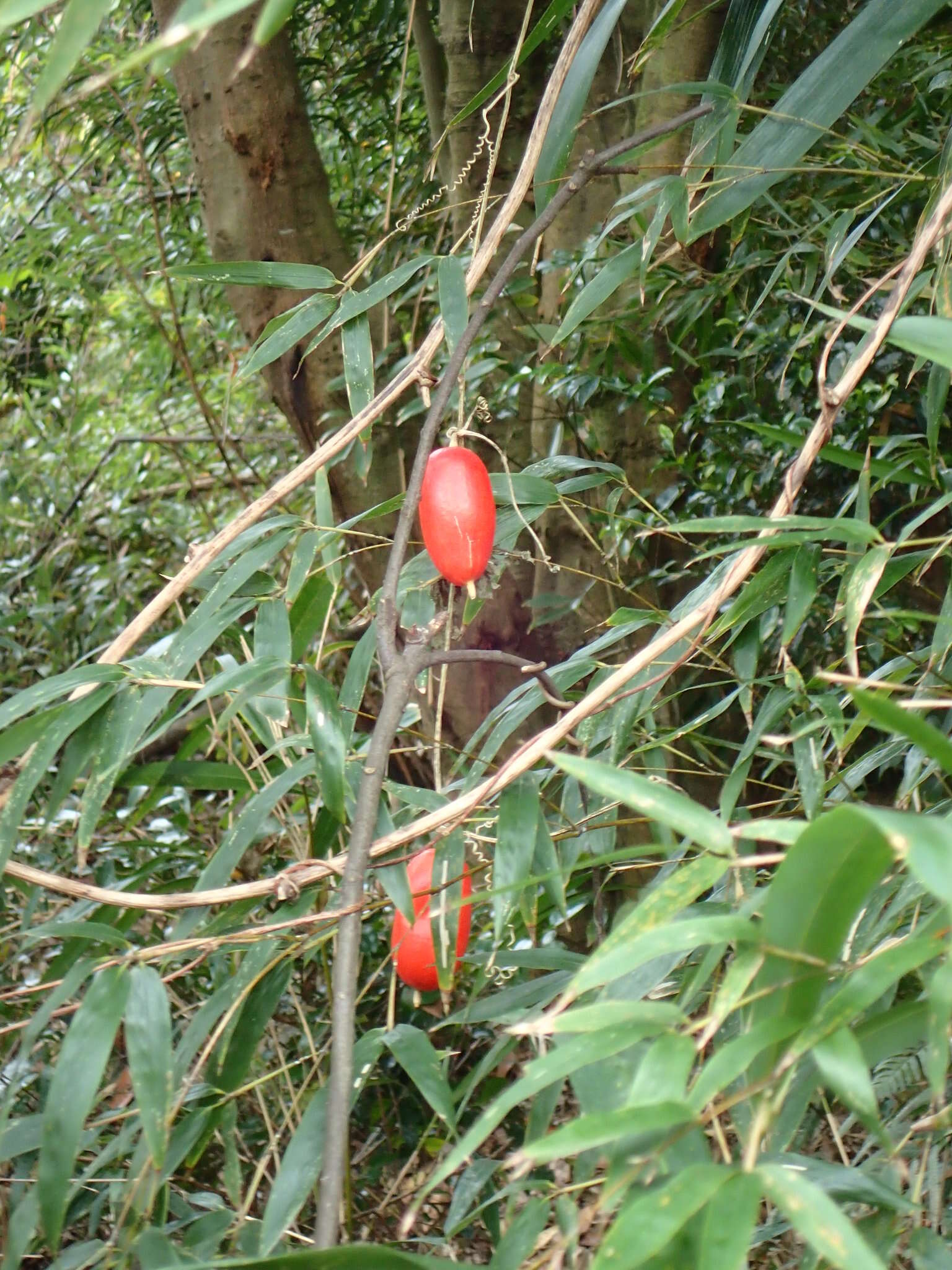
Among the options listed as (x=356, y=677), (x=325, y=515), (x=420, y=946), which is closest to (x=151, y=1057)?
(x=420, y=946)

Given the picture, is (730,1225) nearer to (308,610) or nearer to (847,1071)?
(847,1071)

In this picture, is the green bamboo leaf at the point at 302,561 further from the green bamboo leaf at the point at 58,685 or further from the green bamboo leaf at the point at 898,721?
the green bamboo leaf at the point at 898,721

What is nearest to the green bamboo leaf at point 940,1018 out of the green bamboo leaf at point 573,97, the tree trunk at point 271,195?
the green bamboo leaf at point 573,97

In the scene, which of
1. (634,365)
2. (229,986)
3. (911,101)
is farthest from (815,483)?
(229,986)

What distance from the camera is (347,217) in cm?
190

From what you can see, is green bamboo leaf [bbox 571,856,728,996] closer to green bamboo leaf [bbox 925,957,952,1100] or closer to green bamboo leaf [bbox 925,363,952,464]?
green bamboo leaf [bbox 925,957,952,1100]

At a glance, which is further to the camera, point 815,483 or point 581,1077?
point 815,483

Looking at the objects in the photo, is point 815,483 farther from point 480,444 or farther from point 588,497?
point 480,444

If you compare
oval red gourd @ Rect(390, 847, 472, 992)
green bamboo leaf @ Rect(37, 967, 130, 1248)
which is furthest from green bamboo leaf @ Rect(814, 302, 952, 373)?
green bamboo leaf @ Rect(37, 967, 130, 1248)

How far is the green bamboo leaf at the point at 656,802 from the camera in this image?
0.38 meters

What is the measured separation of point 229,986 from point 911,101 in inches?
43.2

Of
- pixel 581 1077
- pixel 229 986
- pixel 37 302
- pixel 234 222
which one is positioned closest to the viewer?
pixel 581 1077

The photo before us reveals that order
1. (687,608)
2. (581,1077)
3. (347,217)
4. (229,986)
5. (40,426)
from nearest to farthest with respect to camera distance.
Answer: (581,1077) → (229,986) → (687,608) → (347,217) → (40,426)

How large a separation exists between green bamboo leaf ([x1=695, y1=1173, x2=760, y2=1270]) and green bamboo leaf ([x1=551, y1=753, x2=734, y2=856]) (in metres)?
0.10
